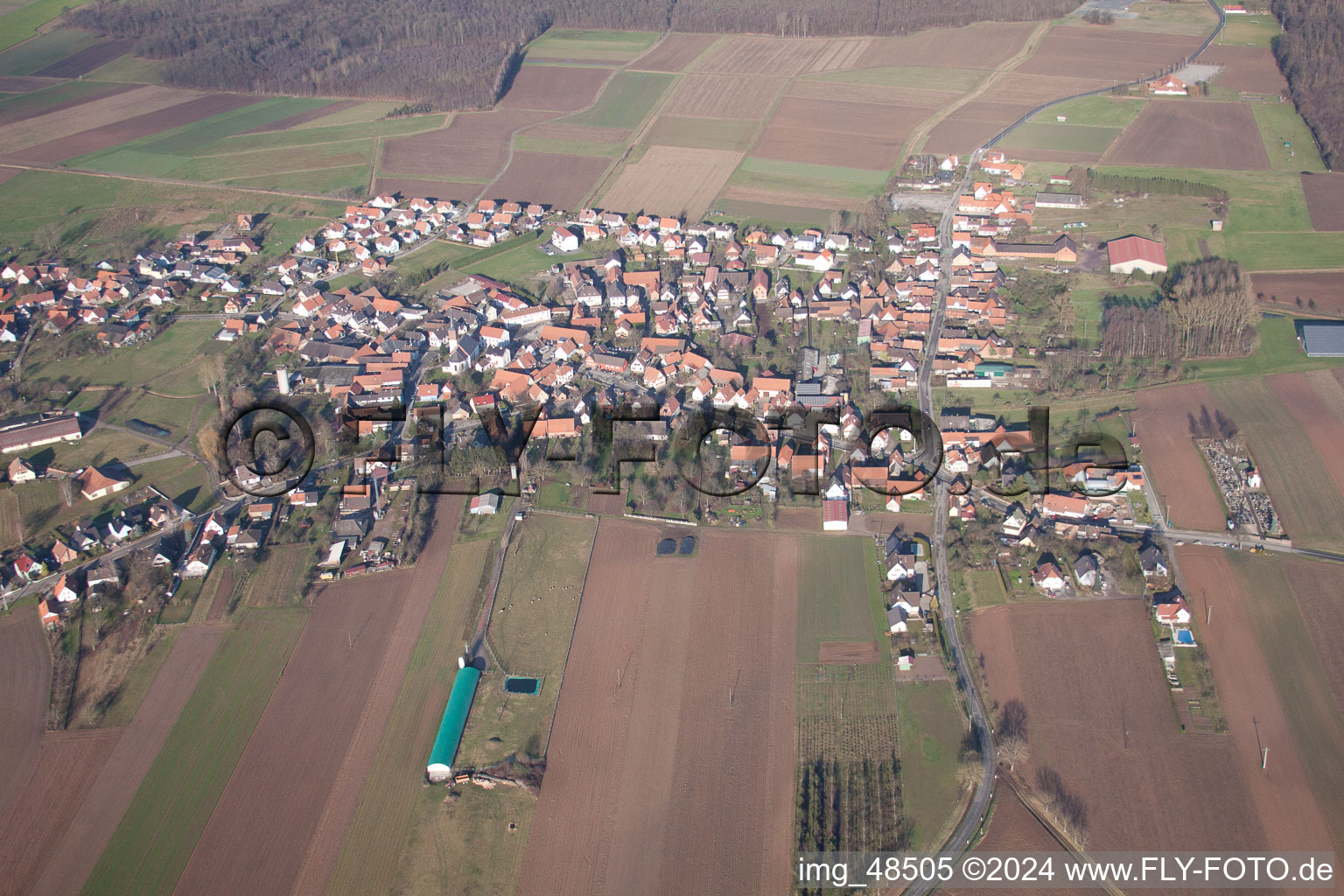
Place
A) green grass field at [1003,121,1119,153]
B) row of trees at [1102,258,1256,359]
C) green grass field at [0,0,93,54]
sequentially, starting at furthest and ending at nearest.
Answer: green grass field at [0,0,93,54] < green grass field at [1003,121,1119,153] < row of trees at [1102,258,1256,359]

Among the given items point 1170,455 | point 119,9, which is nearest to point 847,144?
point 1170,455

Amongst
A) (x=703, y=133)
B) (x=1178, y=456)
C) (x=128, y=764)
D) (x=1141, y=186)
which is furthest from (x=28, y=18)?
(x=1178, y=456)

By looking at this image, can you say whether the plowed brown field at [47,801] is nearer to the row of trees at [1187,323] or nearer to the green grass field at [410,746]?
the green grass field at [410,746]

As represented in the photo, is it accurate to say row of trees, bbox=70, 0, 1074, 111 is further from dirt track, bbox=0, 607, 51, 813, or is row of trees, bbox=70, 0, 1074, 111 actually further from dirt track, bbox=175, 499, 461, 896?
dirt track, bbox=0, 607, 51, 813

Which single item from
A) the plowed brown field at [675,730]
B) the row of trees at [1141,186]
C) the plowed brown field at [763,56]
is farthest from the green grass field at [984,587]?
the plowed brown field at [763,56]

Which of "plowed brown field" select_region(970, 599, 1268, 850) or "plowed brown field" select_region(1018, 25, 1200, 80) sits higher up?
"plowed brown field" select_region(1018, 25, 1200, 80)

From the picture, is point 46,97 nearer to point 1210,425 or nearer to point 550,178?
point 550,178

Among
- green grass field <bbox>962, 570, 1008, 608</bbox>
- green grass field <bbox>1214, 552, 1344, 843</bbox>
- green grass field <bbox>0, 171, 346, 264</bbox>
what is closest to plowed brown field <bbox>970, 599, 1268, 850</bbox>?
green grass field <bbox>962, 570, 1008, 608</bbox>
